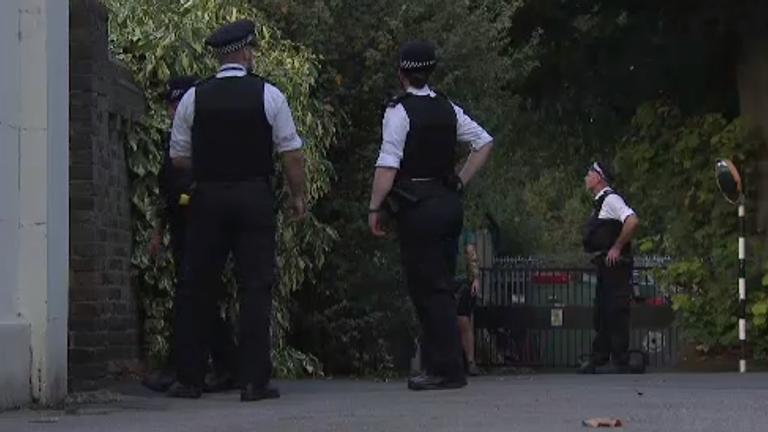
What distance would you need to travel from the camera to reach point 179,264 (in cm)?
991

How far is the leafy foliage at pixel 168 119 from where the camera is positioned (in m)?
11.7

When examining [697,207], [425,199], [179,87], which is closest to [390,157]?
[425,199]

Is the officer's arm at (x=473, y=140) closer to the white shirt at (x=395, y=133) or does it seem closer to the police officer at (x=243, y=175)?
the white shirt at (x=395, y=133)

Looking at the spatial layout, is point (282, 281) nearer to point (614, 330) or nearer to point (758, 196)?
point (614, 330)

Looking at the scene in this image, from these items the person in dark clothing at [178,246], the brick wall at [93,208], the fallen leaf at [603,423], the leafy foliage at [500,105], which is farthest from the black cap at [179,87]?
the fallen leaf at [603,423]

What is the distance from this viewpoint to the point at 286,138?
8984 mm

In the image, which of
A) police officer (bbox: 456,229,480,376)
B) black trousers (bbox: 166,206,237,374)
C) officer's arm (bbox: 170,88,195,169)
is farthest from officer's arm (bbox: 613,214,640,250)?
officer's arm (bbox: 170,88,195,169)

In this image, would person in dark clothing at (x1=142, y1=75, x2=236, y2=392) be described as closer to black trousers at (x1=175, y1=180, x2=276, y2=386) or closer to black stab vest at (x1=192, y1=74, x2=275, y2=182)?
black trousers at (x1=175, y1=180, x2=276, y2=386)

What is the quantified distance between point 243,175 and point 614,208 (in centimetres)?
601

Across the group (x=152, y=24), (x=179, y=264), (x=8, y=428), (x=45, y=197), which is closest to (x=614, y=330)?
(x=152, y=24)

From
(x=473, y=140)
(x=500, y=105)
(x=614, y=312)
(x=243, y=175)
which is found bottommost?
(x=614, y=312)

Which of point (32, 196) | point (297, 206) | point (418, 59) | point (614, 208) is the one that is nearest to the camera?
point (32, 196)

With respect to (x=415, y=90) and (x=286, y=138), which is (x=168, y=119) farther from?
(x=286, y=138)

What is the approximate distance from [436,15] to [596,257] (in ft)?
8.91
